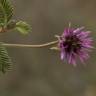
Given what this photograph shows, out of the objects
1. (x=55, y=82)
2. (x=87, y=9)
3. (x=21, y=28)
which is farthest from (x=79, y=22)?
(x=21, y=28)

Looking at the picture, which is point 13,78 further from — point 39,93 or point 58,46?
point 58,46

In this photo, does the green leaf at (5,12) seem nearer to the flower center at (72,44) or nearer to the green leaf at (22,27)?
the green leaf at (22,27)

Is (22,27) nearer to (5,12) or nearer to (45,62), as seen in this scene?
(5,12)

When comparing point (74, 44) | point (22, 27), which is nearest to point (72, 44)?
point (74, 44)

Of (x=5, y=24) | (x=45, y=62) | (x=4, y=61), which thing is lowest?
(x=45, y=62)

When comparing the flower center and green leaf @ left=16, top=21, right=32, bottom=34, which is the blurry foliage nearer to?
green leaf @ left=16, top=21, right=32, bottom=34
